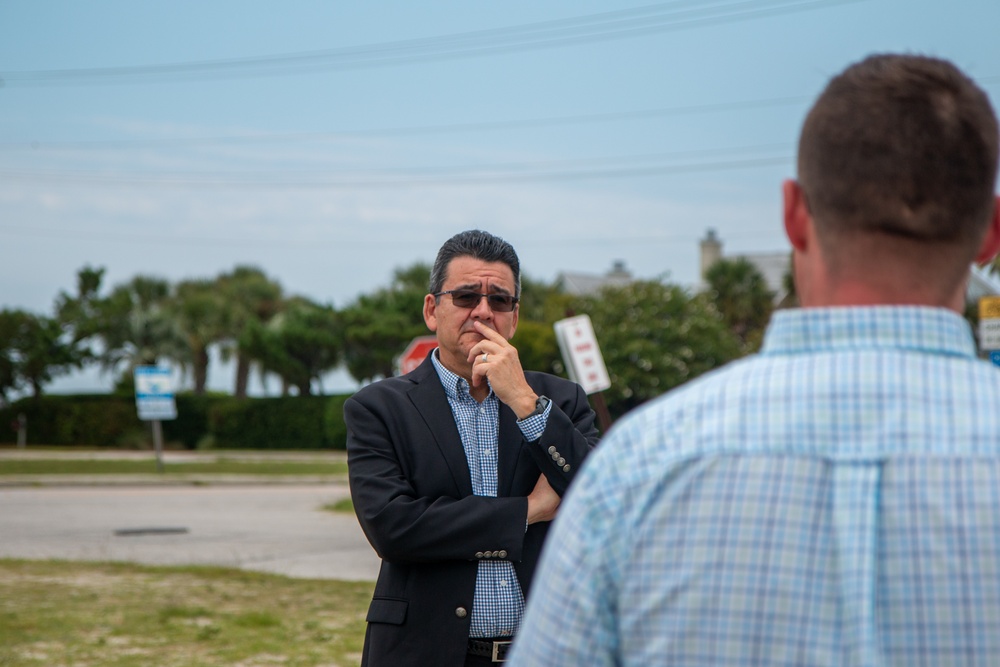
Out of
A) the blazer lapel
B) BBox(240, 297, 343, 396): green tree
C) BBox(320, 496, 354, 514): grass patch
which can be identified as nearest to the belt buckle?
the blazer lapel

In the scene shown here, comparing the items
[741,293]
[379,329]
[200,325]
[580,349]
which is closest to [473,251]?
[580,349]

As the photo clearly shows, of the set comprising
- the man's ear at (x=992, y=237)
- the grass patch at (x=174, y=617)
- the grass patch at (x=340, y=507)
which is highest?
the man's ear at (x=992, y=237)

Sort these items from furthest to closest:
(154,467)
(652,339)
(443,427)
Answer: (652,339) → (154,467) → (443,427)

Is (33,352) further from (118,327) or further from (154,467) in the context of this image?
(154,467)

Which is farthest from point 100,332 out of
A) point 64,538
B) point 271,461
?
point 64,538

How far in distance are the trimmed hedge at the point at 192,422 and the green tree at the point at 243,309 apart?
13.1 feet

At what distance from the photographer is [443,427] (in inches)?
129

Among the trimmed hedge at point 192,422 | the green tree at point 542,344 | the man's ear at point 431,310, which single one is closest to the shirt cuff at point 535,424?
the man's ear at point 431,310

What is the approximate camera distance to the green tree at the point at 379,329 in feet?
172

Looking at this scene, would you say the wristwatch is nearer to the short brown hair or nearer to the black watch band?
the black watch band

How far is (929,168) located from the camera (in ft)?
4.53

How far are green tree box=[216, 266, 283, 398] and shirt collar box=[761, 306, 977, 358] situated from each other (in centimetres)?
5331

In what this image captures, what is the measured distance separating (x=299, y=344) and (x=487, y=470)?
2008 inches

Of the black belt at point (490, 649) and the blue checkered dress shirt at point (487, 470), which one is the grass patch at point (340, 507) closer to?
the blue checkered dress shirt at point (487, 470)
